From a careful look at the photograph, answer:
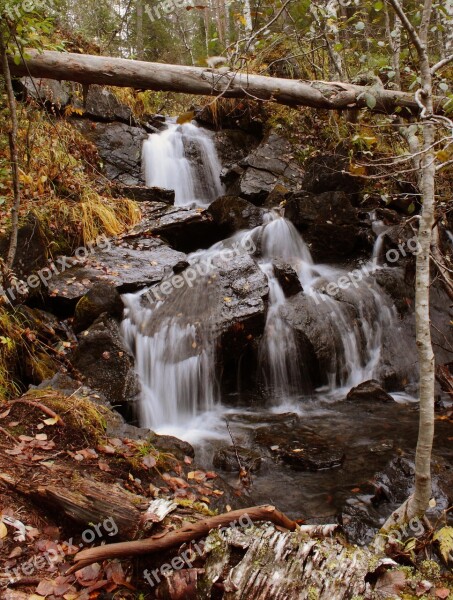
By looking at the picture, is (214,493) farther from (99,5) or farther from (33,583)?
(99,5)

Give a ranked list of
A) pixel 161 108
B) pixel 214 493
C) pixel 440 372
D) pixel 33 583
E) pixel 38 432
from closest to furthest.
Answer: pixel 33 583, pixel 38 432, pixel 214 493, pixel 440 372, pixel 161 108

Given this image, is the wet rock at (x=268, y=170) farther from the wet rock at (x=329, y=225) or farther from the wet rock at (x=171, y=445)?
the wet rock at (x=171, y=445)

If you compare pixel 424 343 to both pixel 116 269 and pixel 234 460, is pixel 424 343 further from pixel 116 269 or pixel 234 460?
pixel 116 269

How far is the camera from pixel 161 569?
7.28 ft

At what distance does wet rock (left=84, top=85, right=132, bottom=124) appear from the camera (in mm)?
11281

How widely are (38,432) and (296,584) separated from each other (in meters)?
2.26

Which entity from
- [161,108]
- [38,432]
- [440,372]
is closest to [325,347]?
[440,372]

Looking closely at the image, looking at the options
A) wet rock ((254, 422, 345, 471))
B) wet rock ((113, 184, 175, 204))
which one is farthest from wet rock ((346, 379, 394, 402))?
wet rock ((113, 184, 175, 204))

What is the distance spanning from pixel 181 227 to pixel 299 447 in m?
5.15

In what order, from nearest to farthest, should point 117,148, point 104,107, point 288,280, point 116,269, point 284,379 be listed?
point 284,379, point 116,269, point 288,280, point 117,148, point 104,107

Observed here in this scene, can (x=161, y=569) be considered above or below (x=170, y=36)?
below

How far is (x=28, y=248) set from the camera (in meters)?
6.20

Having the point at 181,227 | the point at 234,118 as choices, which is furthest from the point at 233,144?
the point at 181,227

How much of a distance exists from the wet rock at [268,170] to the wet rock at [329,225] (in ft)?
5.22
